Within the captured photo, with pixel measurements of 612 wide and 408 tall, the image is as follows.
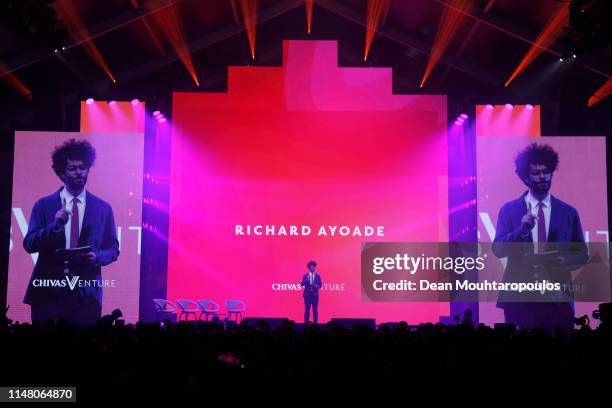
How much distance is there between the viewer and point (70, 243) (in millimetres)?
11930

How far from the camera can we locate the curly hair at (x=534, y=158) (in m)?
12.2

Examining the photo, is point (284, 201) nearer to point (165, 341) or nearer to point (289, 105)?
point (289, 105)

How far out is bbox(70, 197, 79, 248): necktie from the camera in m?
12.0

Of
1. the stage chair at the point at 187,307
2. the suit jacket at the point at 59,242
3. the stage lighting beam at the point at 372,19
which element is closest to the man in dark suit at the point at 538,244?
the stage lighting beam at the point at 372,19

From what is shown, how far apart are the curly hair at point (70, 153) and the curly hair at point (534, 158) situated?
8.23 meters

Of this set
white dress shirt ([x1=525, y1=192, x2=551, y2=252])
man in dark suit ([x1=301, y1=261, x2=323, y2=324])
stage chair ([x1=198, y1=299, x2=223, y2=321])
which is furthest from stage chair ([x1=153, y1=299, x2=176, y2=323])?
white dress shirt ([x1=525, y1=192, x2=551, y2=252])

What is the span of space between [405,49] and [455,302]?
5.32m

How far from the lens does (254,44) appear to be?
13.1 metres

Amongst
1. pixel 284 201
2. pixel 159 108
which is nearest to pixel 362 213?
pixel 284 201

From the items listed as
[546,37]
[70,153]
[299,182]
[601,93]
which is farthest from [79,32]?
[601,93]

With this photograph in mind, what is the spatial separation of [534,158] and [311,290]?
16.5 ft

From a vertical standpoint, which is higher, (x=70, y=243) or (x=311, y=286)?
(x=70, y=243)

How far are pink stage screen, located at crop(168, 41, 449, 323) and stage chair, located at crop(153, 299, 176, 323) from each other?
38 cm

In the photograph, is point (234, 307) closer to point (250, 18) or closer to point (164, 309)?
point (164, 309)
